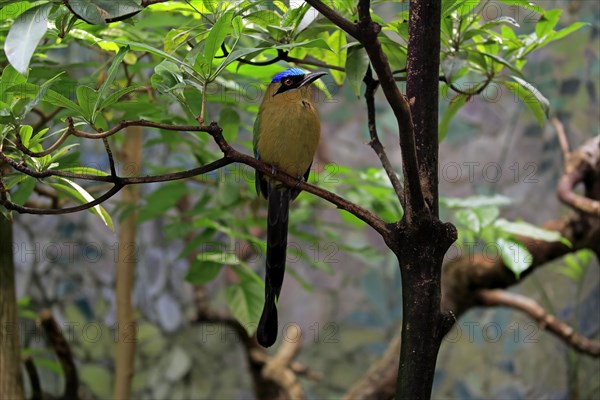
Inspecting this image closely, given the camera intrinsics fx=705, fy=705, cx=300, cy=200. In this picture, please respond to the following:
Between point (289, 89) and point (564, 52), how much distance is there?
1.77 metres

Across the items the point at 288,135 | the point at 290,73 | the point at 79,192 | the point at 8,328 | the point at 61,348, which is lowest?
the point at 61,348

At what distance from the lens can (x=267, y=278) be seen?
1.01 metres

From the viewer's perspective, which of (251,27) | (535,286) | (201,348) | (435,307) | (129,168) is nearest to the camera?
(435,307)

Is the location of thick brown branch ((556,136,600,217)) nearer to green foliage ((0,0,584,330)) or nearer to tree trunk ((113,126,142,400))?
green foliage ((0,0,584,330))

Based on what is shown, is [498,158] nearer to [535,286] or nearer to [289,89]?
[535,286]

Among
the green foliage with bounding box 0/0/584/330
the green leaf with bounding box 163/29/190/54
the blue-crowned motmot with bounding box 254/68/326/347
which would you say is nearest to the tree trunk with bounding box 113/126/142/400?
the green foliage with bounding box 0/0/584/330

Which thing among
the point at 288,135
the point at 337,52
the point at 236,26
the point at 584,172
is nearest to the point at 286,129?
the point at 288,135

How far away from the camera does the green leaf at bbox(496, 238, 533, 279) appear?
1376mm

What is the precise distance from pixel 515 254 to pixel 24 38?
1.09m

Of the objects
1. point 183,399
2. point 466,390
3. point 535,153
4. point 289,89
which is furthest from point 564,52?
Answer: point 183,399

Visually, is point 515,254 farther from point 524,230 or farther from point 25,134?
point 25,134

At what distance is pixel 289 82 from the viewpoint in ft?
4.01

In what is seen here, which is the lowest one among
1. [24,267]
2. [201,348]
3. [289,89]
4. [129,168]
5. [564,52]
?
[201,348]

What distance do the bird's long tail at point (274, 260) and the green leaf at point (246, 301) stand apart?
263mm
